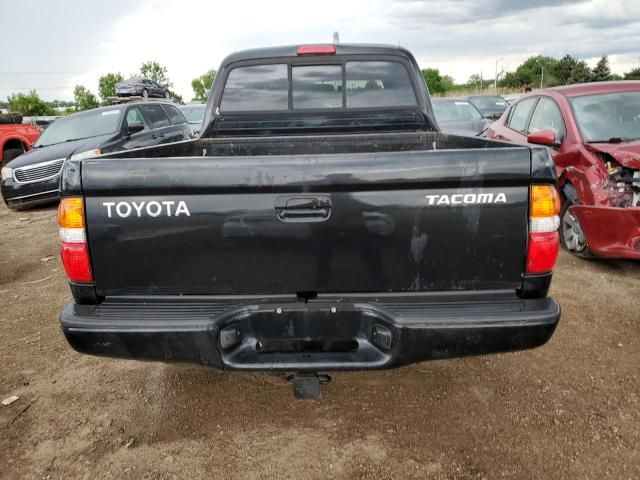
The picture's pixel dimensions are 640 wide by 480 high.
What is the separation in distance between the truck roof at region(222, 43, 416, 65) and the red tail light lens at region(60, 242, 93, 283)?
7.60ft

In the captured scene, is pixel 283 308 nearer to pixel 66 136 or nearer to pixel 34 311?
pixel 34 311

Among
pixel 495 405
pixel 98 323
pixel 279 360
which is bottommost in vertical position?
pixel 495 405

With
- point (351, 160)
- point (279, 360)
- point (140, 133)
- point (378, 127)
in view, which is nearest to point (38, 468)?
point (279, 360)

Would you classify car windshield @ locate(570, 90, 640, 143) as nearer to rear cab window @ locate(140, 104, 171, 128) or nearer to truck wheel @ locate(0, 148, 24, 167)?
rear cab window @ locate(140, 104, 171, 128)

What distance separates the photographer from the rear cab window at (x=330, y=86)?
3.85 m

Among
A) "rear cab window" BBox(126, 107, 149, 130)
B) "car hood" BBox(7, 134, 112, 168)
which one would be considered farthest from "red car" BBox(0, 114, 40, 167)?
"rear cab window" BBox(126, 107, 149, 130)

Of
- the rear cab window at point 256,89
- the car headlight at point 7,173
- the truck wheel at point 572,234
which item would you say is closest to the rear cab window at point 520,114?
the truck wheel at point 572,234

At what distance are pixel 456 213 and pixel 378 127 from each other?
1.85m

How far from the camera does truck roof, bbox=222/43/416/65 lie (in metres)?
3.84

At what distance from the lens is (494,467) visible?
2.40m

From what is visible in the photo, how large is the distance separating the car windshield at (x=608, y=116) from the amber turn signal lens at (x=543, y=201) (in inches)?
141

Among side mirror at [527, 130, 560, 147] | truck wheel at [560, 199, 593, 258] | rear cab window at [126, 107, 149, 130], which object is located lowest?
truck wheel at [560, 199, 593, 258]

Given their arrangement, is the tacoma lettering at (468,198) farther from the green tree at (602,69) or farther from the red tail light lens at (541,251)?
the green tree at (602,69)

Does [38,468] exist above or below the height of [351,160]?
below
